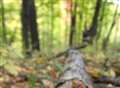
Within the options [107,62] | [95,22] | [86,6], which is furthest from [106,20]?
[107,62]

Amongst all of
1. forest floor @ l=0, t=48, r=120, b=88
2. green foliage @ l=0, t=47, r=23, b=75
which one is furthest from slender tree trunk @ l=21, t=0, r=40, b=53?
green foliage @ l=0, t=47, r=23, b=75

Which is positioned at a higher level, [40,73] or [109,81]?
[40,73]

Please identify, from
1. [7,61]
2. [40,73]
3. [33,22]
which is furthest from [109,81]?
[33,22]

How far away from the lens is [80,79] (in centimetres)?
340

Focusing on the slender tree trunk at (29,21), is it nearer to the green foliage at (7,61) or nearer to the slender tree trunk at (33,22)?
the slender tree trunk at (33,22)

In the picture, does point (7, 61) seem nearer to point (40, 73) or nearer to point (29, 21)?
point (40, 73)

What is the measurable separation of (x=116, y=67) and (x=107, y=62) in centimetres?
18

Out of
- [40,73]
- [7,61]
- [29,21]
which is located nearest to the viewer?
[7,61]

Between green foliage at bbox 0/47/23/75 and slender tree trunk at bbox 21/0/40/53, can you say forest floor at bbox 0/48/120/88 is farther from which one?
slender tree trunk at bbox 21/0/40/53

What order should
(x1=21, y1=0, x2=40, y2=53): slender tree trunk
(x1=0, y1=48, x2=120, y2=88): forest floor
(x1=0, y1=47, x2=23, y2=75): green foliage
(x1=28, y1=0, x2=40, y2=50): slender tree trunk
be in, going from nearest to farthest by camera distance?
(x1=0, y1=47, x2=23, y2=75): green foliage → (x1=0, y1=48, x2=120, y2=88): forest floor → (x1=21, y1=0, x2=40, y2=53): slender tree trunk → (x1=28, y1=0, x2=40, y2=50): slender tree trunk

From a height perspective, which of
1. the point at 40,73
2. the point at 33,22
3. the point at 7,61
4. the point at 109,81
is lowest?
the point at 109,81

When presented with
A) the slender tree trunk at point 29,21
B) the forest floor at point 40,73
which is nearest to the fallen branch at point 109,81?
the forest floor at point 40,73

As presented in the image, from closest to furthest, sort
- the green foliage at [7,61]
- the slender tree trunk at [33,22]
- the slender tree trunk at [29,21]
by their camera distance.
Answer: the green foliage at [7,61], the slender tree trunk at [29,21], the slender tree trunk at [33,22]

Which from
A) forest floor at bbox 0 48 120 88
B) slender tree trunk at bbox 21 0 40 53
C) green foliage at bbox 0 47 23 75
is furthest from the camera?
slender tree trunk at bbox 21 0 40 53
